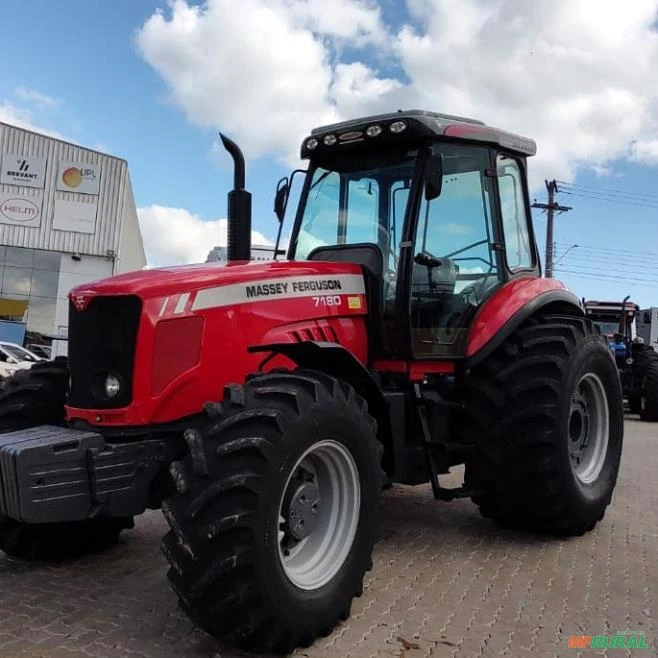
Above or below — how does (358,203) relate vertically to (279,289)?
above

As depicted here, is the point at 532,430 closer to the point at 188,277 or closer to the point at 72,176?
the point at 188,277

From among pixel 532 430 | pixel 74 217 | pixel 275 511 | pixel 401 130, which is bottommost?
pixel 275 511

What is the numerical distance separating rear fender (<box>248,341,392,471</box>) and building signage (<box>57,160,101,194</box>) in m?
27.4

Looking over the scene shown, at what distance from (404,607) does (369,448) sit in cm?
90

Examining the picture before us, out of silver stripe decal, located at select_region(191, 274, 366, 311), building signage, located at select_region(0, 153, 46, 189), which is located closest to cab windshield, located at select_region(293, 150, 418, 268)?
silver stripe decal, located at select_region(191, 274, 366, 311)

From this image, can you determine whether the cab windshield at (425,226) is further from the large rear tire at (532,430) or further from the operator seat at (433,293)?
the large rear tire at (532,430)

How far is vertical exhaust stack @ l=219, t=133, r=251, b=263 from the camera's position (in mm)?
4312

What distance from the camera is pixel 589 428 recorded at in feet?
18.5

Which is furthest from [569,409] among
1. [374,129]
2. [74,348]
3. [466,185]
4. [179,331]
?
[74,348]

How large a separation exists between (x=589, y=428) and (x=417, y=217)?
2.33 meters

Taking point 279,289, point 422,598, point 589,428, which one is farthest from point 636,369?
point 279,289

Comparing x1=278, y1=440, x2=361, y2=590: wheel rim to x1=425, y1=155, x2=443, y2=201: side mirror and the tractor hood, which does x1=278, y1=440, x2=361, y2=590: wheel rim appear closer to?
the tractor hood

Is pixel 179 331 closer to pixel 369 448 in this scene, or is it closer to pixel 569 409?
pixel 369 448

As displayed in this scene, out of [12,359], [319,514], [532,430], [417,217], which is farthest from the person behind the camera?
[12,359]
